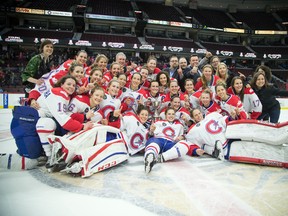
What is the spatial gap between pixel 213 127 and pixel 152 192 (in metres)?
1.50

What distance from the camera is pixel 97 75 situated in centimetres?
317

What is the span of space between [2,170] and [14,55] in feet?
59.0

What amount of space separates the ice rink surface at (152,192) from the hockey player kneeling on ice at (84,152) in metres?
0.09

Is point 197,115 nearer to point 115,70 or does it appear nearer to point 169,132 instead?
point 169,132

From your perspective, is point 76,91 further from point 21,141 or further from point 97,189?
point 97,189

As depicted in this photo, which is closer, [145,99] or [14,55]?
[145,99]

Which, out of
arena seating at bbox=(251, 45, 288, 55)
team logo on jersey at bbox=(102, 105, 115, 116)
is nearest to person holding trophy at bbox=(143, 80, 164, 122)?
team logo on jersey at bbox=(102, 105, 115, 116)

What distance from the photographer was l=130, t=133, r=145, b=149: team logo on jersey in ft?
9.83

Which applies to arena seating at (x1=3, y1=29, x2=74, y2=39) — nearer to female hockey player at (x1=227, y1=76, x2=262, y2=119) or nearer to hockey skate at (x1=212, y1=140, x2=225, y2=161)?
female hockey player at (x1=227, y1=76, x2=262, y2=119)

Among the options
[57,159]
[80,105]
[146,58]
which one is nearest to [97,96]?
[80,105]

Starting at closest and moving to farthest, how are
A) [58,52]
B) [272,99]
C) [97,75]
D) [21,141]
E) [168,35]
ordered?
[21,141] → [97,75] → [272,99] → [58,52] → [168,35]

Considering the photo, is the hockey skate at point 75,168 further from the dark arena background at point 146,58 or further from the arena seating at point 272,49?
the arena seating at point 272,49

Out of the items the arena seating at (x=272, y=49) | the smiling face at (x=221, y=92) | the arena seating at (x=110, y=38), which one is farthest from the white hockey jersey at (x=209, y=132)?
the arena seating at (x=272, y=49)

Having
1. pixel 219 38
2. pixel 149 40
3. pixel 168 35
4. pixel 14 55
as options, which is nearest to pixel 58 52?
pixel 14 55
